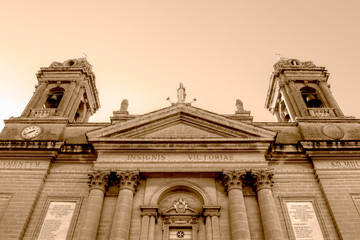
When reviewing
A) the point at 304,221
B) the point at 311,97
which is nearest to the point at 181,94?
the point at 311,97

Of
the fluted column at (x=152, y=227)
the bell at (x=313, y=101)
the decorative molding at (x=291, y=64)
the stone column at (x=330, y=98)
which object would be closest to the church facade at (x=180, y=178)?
the fluted column at (x=152, y=227)

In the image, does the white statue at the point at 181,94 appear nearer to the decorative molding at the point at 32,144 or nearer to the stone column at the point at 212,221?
the decorative molding at the point at 32,144

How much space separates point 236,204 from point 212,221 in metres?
1.51

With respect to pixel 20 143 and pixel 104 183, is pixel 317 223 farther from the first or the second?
pixel 20 143

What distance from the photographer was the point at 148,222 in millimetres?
17016

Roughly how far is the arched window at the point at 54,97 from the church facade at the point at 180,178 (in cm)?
356

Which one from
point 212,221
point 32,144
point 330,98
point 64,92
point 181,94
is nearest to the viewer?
point 212,221

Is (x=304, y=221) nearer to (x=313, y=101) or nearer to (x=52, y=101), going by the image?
(x=313, y=101)

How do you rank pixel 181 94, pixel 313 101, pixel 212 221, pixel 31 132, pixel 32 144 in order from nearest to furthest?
pixel 212 221, pixel 32 144, pixel 31 132, pixel 181 94, pixel 313 101

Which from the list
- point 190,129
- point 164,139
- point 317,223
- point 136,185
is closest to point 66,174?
point 136,185

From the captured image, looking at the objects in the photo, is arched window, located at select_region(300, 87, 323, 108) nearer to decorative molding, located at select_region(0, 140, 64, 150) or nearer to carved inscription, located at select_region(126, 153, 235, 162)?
carved inscription, located at select_region(126, 153, 235, 162)

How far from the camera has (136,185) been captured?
18250mm

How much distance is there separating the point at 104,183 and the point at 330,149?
13.3 meters

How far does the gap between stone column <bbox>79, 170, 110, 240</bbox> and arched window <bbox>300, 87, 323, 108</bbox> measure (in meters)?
16.7
